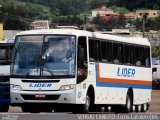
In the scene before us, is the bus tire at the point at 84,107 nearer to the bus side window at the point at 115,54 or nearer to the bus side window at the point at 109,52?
the bus side window at the point at 109,52

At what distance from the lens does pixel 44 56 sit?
25.5 m

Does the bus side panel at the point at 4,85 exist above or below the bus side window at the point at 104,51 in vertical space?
below

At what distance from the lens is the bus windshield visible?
2531 cm

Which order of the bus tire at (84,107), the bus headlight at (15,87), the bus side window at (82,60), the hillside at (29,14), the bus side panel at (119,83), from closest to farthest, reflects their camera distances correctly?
the bus side window at (82,60) → the bus headlight at (15,87) → the bus tire at (84,107) → the bus side panel at (119,83) → the hillside at (29,14)

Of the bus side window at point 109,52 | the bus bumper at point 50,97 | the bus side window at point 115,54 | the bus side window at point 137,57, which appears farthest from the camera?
the bus side window at point 137,57

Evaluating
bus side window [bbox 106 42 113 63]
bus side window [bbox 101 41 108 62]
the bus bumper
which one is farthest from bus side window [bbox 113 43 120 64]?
the bus bumper

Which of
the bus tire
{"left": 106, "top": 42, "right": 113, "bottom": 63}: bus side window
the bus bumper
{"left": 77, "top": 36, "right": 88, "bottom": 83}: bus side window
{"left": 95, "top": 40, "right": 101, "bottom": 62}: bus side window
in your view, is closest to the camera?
the bus bumper

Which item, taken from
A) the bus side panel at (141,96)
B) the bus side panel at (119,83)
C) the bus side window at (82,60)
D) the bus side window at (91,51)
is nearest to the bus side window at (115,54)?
the bus side panel at (119,83)

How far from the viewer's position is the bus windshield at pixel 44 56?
25312 mm

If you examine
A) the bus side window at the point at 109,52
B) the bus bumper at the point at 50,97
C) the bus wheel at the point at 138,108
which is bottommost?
the bus wheel at the point at 138,108

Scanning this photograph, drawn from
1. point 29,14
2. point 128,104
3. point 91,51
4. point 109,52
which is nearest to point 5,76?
point 91,51

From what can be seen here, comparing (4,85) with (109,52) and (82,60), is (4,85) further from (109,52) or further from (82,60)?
(82,60)

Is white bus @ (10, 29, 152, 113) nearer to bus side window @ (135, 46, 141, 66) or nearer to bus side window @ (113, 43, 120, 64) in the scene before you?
bus side window @ (113, 43, 120, 64)

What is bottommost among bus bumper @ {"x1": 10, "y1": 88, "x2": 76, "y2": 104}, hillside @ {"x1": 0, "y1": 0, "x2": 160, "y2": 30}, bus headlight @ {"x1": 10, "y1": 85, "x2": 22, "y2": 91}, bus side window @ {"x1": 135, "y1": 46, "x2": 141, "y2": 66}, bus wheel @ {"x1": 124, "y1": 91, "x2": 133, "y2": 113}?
hillside @ {"x1": 0, "y1": 0, "x2": 160, "y2": 30}
